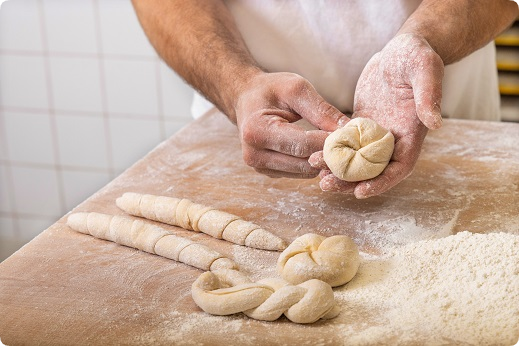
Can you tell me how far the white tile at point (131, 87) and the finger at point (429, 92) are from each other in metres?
1.82

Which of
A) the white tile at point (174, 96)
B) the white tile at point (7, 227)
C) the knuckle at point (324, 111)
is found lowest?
the white tile at point (7, 227)

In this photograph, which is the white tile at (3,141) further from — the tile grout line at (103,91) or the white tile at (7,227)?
the tile grout line at (103,91)

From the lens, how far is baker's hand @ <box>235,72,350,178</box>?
1457mm

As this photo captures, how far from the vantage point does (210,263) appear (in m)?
1.37

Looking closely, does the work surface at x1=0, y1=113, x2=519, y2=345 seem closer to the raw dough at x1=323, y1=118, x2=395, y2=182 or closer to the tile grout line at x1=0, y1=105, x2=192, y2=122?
the raw dough at x1=323, y1=118, x2=395, y2=182

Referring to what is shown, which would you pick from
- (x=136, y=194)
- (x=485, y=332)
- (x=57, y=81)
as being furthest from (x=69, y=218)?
(x=57, y=81)

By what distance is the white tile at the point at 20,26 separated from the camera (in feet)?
10.3

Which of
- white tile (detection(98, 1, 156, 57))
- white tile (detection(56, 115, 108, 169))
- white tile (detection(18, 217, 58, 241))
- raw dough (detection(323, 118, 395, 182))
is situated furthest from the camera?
white tile (detection(18, 217, 58, 241))

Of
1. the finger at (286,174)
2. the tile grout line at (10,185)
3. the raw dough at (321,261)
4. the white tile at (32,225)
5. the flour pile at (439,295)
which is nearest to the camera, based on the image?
the flour pile at (439,295)

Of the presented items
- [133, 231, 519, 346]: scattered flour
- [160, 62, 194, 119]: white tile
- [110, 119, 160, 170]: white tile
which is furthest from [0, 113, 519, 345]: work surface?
[110, 119, 160, 170]: white tile

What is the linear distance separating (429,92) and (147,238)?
0.64 m

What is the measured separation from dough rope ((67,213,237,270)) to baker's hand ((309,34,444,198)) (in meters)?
0.29

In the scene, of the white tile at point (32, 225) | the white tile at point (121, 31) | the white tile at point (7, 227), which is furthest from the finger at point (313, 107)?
the white tile at point (7, 227)

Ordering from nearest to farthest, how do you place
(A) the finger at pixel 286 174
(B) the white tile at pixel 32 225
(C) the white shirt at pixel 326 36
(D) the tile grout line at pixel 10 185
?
(A) the finger at pixel 286 174 < (C) the white shirt at pixel 326 36 < (D) the tile grout line at pixel 10 185 < (B) the white tile at pixel 32 225
